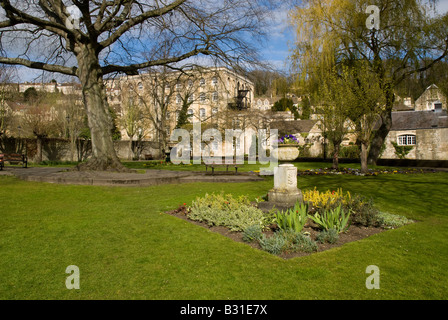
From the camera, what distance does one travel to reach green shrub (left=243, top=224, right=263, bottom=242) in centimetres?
A: 576

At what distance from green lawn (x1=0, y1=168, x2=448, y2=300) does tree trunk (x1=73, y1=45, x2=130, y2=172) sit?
687cm

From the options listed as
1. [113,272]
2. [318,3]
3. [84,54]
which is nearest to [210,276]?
[113,272]

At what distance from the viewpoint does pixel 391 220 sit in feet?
23.1

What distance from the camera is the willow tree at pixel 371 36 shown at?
64.2ft

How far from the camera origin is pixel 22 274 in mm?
4172

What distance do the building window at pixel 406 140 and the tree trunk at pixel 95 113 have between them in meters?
33.6

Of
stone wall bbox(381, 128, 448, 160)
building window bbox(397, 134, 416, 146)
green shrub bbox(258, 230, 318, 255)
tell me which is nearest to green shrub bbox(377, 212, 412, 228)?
green shrub bbox(258, 230, 318, 255)

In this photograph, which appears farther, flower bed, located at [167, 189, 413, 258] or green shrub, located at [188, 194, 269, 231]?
green shrub, located at [188, 194, 269, 231]

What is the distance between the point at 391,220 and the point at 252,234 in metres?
3.31

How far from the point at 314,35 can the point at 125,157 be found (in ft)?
94.2

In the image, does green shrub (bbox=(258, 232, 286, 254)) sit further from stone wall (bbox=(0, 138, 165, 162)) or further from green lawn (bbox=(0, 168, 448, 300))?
stone wall (bbox=(0, 138, 165, 162))

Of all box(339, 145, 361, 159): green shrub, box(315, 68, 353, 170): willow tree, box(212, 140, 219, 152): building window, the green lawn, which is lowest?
the green lawn
